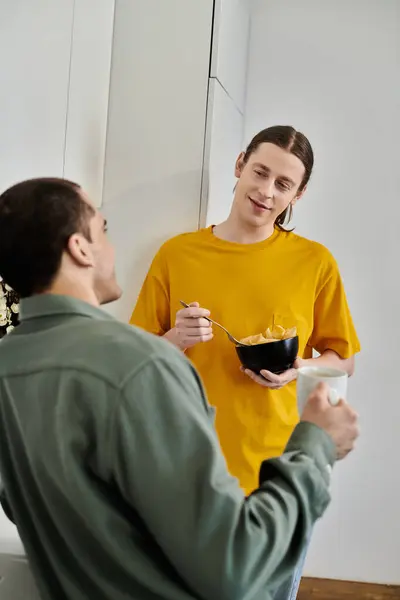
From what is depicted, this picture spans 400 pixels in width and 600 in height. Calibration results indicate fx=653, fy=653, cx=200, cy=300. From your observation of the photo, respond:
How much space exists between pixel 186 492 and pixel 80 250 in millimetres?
314

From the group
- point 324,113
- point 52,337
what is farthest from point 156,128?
point 52,337

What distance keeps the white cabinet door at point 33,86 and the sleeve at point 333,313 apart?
2.36ft

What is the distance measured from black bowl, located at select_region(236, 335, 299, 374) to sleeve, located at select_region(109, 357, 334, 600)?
71 centimetres

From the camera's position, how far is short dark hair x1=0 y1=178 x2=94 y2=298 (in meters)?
0.78

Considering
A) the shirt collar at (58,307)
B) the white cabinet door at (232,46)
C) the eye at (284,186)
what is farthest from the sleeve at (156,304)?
the shirt collar at (58,307)

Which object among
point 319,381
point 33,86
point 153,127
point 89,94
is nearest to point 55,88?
point 33,86

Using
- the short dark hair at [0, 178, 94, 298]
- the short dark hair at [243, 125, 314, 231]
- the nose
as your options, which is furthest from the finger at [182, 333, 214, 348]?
the short dark hair at [0, 178, 94, 298]

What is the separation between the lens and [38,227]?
0.78m

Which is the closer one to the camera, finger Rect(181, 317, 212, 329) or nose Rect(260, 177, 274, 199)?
finger Rect(181, 317, 212, 329)

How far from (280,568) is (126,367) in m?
0.30

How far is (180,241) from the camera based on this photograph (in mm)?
1666

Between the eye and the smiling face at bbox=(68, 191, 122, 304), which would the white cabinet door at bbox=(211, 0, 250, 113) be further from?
the smiling face at bbox=(68, 191, 122, 304)

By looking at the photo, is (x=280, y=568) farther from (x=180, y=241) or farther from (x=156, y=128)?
(x=156, y=128)

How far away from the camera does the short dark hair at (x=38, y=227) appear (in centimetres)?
78
